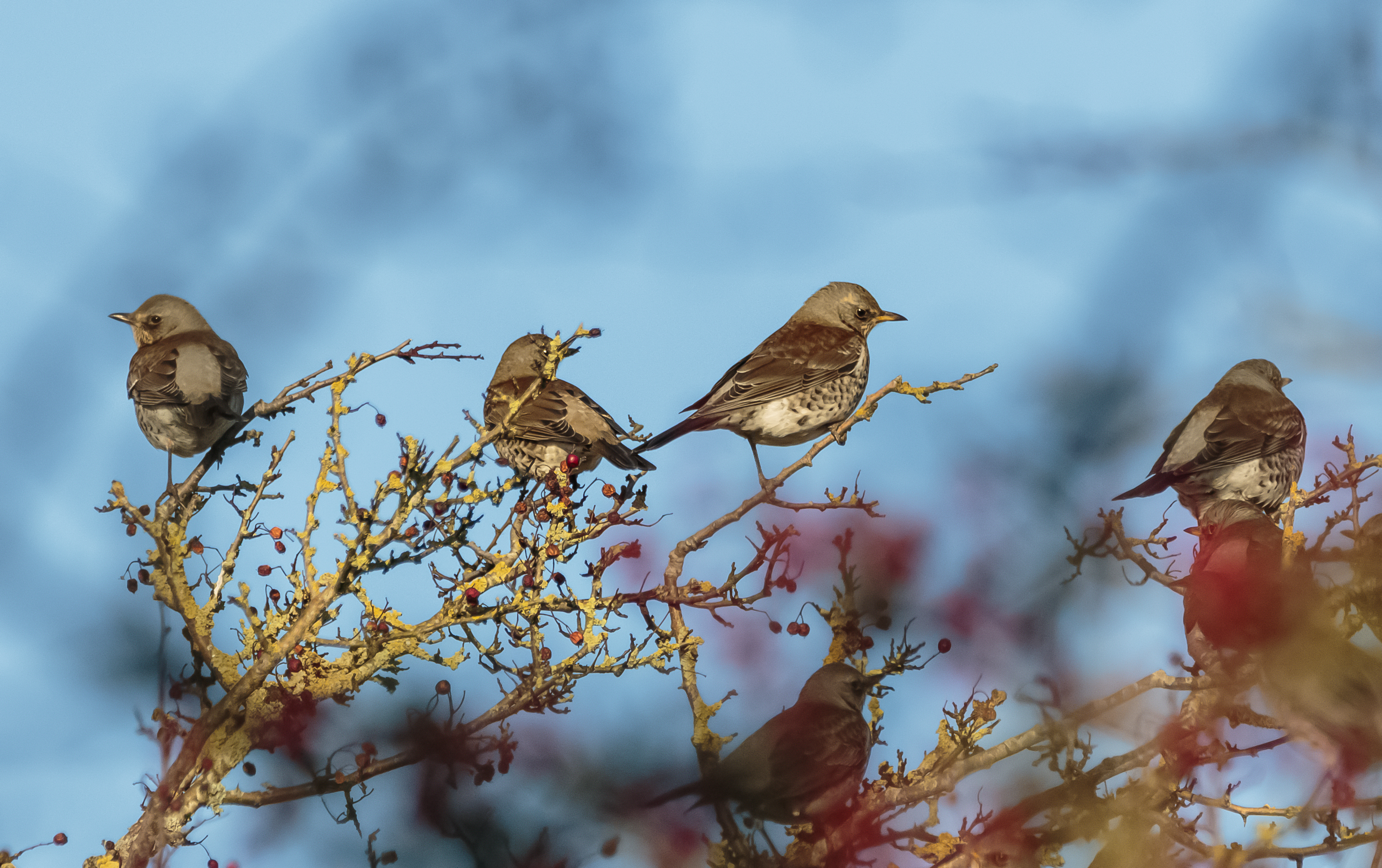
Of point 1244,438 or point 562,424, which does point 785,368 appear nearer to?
point 562,424

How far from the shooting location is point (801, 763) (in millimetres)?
4449

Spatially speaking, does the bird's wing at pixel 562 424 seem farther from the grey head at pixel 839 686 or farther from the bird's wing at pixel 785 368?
the grey head at pixel 839 686

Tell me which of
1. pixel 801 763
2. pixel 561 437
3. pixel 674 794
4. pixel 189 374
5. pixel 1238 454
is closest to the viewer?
pixel 674 794

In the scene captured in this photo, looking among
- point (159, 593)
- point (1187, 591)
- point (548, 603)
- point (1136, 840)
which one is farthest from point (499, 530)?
point (1136, 840)

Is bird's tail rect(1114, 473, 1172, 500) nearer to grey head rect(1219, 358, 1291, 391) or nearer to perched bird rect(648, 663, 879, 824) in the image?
grey head rect(1219, 358, 1291, 391)

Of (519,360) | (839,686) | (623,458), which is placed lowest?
(839,686)

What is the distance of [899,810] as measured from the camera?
14.1 ft

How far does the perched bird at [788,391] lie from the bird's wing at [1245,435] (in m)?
2.08

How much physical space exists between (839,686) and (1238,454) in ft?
11.8

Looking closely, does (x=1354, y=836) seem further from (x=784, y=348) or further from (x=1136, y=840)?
(x=784, y=348)

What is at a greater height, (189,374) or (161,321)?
(161,321)

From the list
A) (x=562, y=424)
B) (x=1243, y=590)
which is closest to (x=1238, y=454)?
(x=1243, y=590)

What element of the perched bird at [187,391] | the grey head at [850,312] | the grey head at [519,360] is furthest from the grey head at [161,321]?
the grey head at [850,312]

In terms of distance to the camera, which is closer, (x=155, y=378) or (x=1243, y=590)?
(x=1243, y=590)
